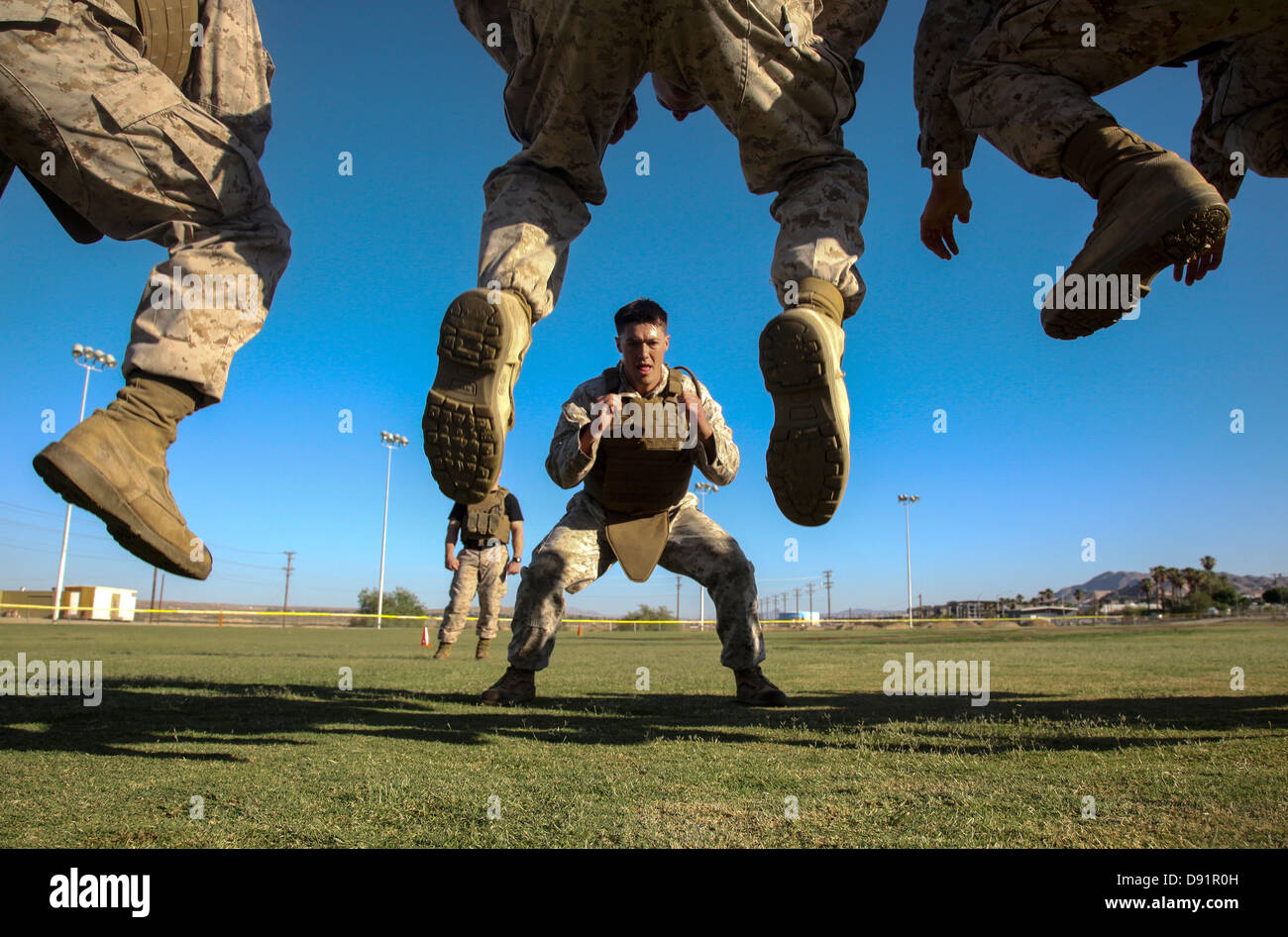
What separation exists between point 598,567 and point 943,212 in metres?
2.77

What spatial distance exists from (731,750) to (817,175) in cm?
209

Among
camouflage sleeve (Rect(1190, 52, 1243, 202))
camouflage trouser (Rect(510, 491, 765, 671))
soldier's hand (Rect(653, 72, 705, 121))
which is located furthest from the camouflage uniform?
camouflage sleeve (Rect(1190, 52, 1243, 202))

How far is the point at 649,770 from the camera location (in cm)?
257

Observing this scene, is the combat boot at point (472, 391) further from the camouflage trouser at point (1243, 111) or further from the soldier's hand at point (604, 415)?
the camouflage trouser at point (1243, 111)

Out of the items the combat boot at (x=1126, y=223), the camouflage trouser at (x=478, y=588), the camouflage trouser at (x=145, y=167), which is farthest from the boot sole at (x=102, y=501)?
the camouflage trouser at (x=478, y=588)

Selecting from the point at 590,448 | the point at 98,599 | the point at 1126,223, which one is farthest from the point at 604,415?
the point at 98,599

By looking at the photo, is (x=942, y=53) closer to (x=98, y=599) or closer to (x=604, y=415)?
(x=604, y=415)

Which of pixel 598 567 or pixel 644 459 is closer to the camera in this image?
pixel 644 459

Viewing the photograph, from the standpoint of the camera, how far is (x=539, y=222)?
2.64 m

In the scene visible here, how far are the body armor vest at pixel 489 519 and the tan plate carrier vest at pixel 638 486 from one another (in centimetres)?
409

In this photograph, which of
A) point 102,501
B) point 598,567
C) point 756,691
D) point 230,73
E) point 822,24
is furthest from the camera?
point 598,567

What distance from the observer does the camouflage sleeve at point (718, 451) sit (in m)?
4.19
